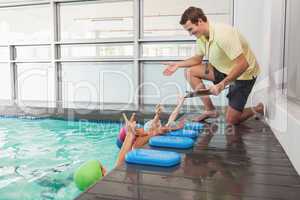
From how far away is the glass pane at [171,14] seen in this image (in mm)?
5285

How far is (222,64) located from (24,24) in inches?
197

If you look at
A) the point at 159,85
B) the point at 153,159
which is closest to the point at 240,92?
the point at 153,159

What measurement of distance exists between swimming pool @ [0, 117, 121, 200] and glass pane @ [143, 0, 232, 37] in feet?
6.40

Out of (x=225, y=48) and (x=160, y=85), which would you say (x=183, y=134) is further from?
(x=160, y=85)

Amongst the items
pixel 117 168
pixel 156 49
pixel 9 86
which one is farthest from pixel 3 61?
pixel 117 168

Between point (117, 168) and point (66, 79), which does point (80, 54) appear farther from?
point (117, 168)

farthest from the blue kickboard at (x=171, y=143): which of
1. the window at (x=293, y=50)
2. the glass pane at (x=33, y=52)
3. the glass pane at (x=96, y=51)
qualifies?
the glass pane at (x=33, y=52)

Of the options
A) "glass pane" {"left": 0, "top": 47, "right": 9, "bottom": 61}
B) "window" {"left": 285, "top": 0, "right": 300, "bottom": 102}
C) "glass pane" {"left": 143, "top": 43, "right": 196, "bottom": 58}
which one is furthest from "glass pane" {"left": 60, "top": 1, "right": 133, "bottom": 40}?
"window" {"left": 285, "top": 0, "right": 300, "bottom": 102}

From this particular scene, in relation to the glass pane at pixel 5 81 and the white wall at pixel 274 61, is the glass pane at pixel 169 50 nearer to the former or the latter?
the white wall at pixel 274 61

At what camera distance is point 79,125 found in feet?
16.4

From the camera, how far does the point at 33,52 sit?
6418 millimetres

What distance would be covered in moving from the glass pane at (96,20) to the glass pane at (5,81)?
1466 mm

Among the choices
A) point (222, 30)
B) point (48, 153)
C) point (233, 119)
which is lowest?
point (48, 153)

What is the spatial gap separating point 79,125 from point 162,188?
3.78 m
